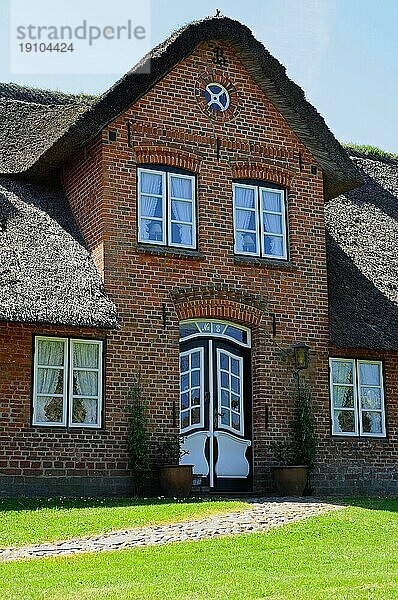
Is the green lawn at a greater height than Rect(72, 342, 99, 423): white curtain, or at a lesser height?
lesser

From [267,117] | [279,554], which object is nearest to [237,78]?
[267,117]

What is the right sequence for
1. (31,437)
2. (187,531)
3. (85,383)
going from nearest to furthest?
(187,531) < (31,437) < (85,383)

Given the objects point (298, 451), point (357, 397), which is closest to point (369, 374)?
point (357, 397)

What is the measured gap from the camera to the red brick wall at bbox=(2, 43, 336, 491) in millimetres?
15625

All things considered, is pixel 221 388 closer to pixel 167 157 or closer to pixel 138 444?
pixel 138 444

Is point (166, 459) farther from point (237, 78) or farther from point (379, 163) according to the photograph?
point (379, 163)

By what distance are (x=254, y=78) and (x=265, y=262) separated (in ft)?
11.3

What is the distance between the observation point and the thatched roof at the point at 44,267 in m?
14.5

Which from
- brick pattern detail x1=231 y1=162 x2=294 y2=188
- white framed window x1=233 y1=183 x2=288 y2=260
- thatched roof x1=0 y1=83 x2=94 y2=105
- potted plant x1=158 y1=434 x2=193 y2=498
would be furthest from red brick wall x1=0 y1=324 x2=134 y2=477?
thatched roof x1=0 y1=83 x2=94 y2=105

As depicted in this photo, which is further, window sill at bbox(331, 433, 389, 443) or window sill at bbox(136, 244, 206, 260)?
window sill at bbox(331, 433, 389, 443)

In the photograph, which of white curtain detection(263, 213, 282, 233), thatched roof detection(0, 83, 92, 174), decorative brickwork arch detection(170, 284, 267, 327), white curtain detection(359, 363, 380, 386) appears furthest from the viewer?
white curtain detection(359, 363, 380, 386)

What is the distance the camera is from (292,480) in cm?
1619

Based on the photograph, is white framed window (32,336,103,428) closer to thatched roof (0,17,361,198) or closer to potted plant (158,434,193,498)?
potted plant (158,434,193,498)

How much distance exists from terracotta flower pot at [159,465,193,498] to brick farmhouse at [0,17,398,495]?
614 mm
